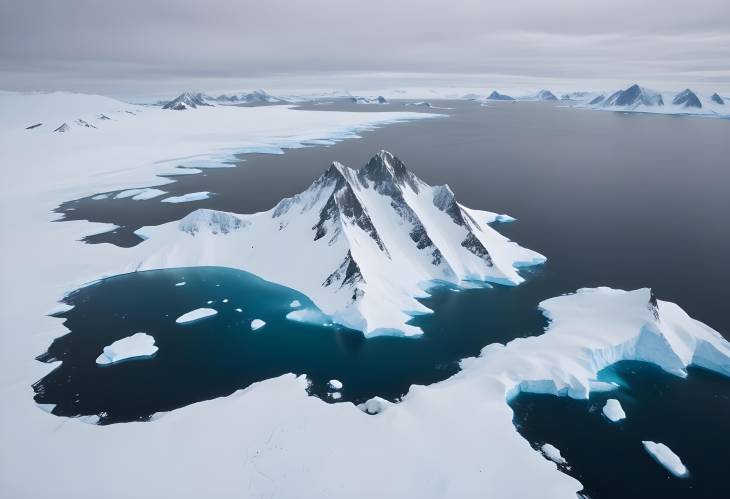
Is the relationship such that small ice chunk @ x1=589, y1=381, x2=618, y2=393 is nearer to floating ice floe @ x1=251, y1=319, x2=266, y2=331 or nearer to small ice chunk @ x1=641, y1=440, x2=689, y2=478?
small ice chunk @ x1=641, y1=440, x2=689, y2=478

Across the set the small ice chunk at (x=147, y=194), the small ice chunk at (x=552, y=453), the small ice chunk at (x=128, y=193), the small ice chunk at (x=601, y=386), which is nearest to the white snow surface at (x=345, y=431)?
the small ice chunk at (x=601, y=386)

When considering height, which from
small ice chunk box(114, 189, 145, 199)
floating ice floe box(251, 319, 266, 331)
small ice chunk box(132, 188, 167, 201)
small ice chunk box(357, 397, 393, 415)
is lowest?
small ice chunk box(114, 189, 145, 199)

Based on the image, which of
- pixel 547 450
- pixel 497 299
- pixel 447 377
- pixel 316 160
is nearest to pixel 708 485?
pixel 547 450

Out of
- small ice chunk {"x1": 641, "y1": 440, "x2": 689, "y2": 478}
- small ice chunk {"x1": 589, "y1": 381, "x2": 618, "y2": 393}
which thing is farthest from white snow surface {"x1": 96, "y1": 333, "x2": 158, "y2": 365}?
small ice chunk {"x1": 641, "y1": 440, "x2": 689, "y2": 478}

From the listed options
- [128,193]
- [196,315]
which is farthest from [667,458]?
[128,193]

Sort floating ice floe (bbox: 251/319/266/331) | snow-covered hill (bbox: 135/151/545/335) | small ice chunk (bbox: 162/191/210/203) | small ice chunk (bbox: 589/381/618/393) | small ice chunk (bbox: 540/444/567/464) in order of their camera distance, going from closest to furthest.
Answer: small ice chunk (bbox: 540/444/567/464), small ice chunk (bbox: 589/381/618/393), floating ice floe (bbox: 251/319/266/331), snow-covered hill (bbox: 135/151/545/335), small ice chunk (bbox: 162/191/210/203)

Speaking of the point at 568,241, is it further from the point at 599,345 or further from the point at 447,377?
the point at 447,377

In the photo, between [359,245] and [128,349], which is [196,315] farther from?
[359,245]
